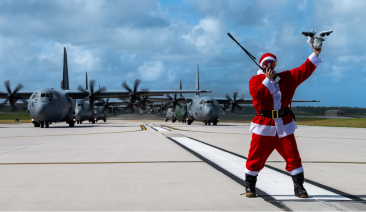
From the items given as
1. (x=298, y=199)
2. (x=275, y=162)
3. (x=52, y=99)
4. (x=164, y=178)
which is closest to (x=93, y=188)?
(x=164, y=178)

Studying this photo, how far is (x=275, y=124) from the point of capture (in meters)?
4.59

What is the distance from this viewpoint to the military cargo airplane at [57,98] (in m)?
27.6

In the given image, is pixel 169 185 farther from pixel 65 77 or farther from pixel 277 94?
pixel 65 77

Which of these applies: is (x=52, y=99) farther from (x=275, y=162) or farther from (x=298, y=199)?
(x=298, y=199)

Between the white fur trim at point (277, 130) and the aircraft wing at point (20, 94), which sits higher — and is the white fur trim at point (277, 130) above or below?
below

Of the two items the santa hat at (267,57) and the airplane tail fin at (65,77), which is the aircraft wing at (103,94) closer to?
the airplane tail fin at (65,77)

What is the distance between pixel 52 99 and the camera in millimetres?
28234

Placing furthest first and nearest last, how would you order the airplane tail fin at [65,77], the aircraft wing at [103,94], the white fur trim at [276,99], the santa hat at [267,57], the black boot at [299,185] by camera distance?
the airplane tail fin at [65,77]
the aircraft wing at [103,94]
the santa hat at [267,57]
the white fur trim at [276,99]
the black boot at [299,185]

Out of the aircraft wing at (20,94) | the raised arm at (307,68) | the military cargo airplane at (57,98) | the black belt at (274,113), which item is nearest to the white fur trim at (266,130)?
the black belt at (274,113)

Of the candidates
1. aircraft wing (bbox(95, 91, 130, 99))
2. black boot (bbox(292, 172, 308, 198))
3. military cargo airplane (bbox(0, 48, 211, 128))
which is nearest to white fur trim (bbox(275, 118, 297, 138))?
black boot (bbox(292, 172, 308, 198))

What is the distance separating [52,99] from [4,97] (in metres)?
9.48

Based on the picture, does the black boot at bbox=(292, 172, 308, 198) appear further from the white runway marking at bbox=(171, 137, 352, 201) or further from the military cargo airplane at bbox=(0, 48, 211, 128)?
the military cargo airplane at bbox=(0, 48, 211, 128)

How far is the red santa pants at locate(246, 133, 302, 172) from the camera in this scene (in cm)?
453

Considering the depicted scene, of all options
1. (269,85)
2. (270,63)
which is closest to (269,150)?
(269,85)
